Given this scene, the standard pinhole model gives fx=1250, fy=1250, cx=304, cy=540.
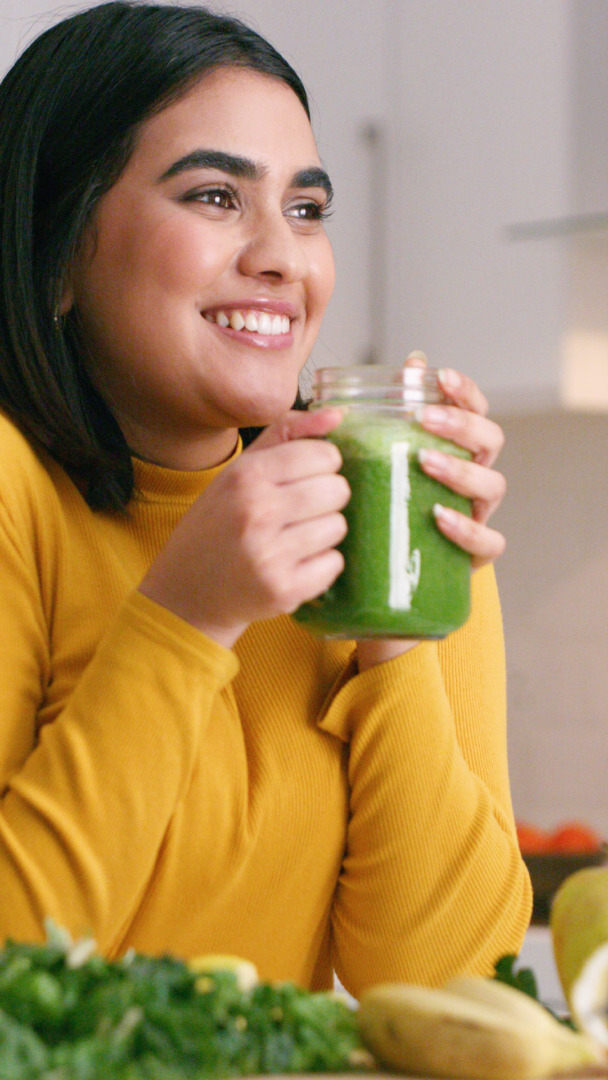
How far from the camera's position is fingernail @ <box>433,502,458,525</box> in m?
0.85

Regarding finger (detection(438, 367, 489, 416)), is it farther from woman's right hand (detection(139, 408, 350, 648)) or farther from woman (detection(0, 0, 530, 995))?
woman's right hand (detection(139, 408, 350, 648))

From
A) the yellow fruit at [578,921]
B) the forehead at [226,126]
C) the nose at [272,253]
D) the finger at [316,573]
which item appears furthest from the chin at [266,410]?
the yellow fruit at [578,921]

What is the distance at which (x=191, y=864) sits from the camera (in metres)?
1.04

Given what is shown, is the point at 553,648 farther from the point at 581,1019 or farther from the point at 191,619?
the point at 581,1019

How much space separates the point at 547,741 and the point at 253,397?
2.11 metres

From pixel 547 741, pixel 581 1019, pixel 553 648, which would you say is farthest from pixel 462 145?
pixel 581 1019

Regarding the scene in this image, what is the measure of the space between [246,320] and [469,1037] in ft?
2.33

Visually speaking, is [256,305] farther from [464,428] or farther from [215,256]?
[464,428]

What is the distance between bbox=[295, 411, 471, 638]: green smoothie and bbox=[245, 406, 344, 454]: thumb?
0.04 feet

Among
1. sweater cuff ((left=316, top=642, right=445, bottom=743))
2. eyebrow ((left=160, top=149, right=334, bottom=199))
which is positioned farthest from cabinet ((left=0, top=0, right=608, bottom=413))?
sweater cuff ((left=316, top=642, right=445, bottom=743))

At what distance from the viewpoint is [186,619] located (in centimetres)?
90

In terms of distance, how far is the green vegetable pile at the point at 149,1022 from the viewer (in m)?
0.49

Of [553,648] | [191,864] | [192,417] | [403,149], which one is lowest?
[553,648]

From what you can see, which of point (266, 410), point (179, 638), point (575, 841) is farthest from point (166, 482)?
point (575, 841)
